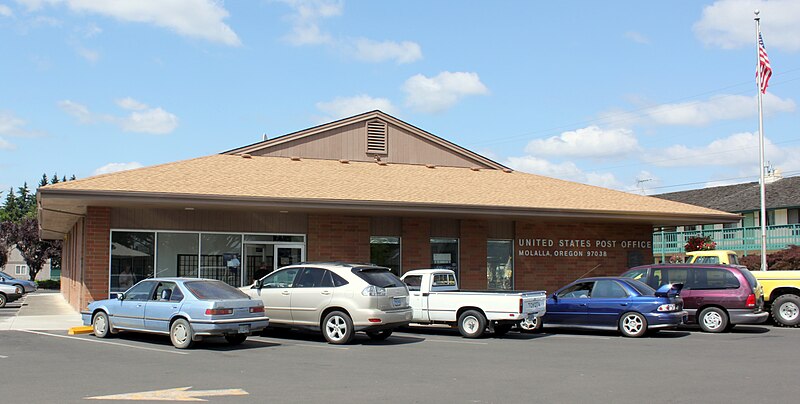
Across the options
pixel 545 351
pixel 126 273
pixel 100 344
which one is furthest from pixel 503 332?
pixel 126 273

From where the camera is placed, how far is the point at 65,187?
62.8 ft

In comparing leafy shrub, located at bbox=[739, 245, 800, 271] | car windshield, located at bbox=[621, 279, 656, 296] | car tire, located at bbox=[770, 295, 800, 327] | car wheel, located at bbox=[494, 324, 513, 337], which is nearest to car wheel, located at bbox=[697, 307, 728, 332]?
car windshield, located at bbox=[621, 279, 656, 296]

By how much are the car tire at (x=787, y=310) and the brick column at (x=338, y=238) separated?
11.8 m

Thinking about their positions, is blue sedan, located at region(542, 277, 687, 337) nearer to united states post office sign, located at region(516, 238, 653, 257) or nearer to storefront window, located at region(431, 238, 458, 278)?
storefront window, located at region(431, 238, 458, 278)

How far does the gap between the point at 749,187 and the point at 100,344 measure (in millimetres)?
45418

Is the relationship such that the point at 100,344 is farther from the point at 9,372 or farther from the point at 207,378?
the point at 207,378

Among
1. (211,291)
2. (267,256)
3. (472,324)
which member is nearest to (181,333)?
(211,291)

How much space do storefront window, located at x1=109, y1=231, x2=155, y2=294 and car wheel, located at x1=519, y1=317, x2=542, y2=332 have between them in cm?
1062

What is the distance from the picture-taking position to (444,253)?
85.7 ft

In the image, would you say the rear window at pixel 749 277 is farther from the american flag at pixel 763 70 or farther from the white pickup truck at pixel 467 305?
the american flag at pixel 763 70

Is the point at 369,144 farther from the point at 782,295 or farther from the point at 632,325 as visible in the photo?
the point at 782,295

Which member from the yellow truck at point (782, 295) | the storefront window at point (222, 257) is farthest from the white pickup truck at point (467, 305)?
the yellow truck at point (782, 295)

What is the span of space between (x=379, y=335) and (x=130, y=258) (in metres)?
8.77

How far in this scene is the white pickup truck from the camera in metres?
17.5
